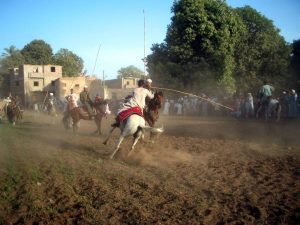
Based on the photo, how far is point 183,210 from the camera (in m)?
5.78

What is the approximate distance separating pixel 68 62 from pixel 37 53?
8875 mm

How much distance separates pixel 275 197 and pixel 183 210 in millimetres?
1858

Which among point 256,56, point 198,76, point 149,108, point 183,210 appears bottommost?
point 183,210

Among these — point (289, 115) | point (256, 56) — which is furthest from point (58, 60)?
point (289, 115)

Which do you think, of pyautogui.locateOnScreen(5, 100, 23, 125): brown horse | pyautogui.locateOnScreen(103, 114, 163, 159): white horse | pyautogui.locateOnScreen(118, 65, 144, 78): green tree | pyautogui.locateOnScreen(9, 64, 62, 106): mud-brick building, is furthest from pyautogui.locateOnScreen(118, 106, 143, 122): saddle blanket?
pyautogui.locateOnScreen(118, 65, 144, 78): green tree

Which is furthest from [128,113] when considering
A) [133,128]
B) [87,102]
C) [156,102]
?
[87,102]

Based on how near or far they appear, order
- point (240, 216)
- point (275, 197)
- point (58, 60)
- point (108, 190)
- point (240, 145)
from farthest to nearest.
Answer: point (58, 60) < point (240, 145) < point (108, 190) < point (275, 197) < point (240, 216)

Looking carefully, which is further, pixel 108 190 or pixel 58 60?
pixel 58 60

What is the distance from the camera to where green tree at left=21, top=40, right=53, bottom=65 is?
7594 centimetres

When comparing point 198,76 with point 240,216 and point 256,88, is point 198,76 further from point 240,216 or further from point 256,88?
point 240,216

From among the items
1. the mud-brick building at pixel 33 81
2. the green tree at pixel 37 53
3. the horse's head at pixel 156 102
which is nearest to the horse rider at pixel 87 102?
the horse's head at pixel 156 102

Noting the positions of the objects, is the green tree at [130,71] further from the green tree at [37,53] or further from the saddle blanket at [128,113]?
the saddle blanket at [128,113]

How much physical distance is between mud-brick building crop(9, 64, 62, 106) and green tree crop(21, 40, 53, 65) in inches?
589

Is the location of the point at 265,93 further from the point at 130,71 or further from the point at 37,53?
the point at 130,71
